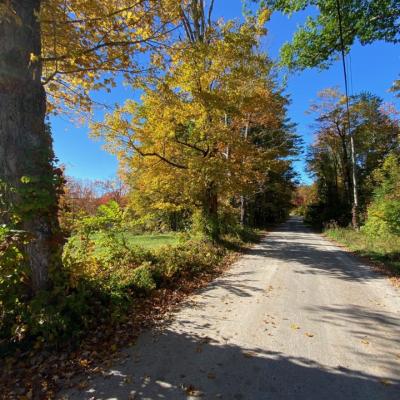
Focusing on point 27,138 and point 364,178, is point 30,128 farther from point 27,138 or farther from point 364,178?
point 364,178

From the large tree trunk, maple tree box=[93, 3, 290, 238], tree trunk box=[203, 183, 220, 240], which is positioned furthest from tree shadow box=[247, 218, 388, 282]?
the large tree trunk

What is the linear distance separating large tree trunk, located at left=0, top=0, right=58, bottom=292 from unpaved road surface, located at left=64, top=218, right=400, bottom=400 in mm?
2124

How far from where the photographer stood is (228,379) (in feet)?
10.9

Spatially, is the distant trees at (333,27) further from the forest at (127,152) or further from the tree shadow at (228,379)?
the tree shadow at (228,379)

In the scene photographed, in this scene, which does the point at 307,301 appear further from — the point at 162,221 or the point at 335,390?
the point at 162,221

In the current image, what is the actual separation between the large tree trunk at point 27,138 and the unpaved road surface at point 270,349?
6.97 ft

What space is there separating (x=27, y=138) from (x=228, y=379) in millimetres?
4356

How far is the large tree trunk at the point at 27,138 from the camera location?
4.06 m

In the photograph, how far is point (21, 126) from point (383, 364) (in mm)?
5980

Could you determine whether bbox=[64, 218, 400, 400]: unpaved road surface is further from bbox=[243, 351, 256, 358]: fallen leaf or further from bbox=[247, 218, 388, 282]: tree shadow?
bbox=[247, 218, 388, 282]: tree shadow

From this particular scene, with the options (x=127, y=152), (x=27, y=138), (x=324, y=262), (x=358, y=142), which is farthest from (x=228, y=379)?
(x=358, y=142)

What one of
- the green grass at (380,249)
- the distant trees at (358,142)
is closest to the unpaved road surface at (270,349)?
the green grass at (380,249)

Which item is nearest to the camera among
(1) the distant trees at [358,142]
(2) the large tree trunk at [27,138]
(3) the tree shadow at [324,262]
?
(2) the large tree trunk at [27,138]

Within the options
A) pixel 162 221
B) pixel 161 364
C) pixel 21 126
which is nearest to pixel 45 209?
pixel 21 126
